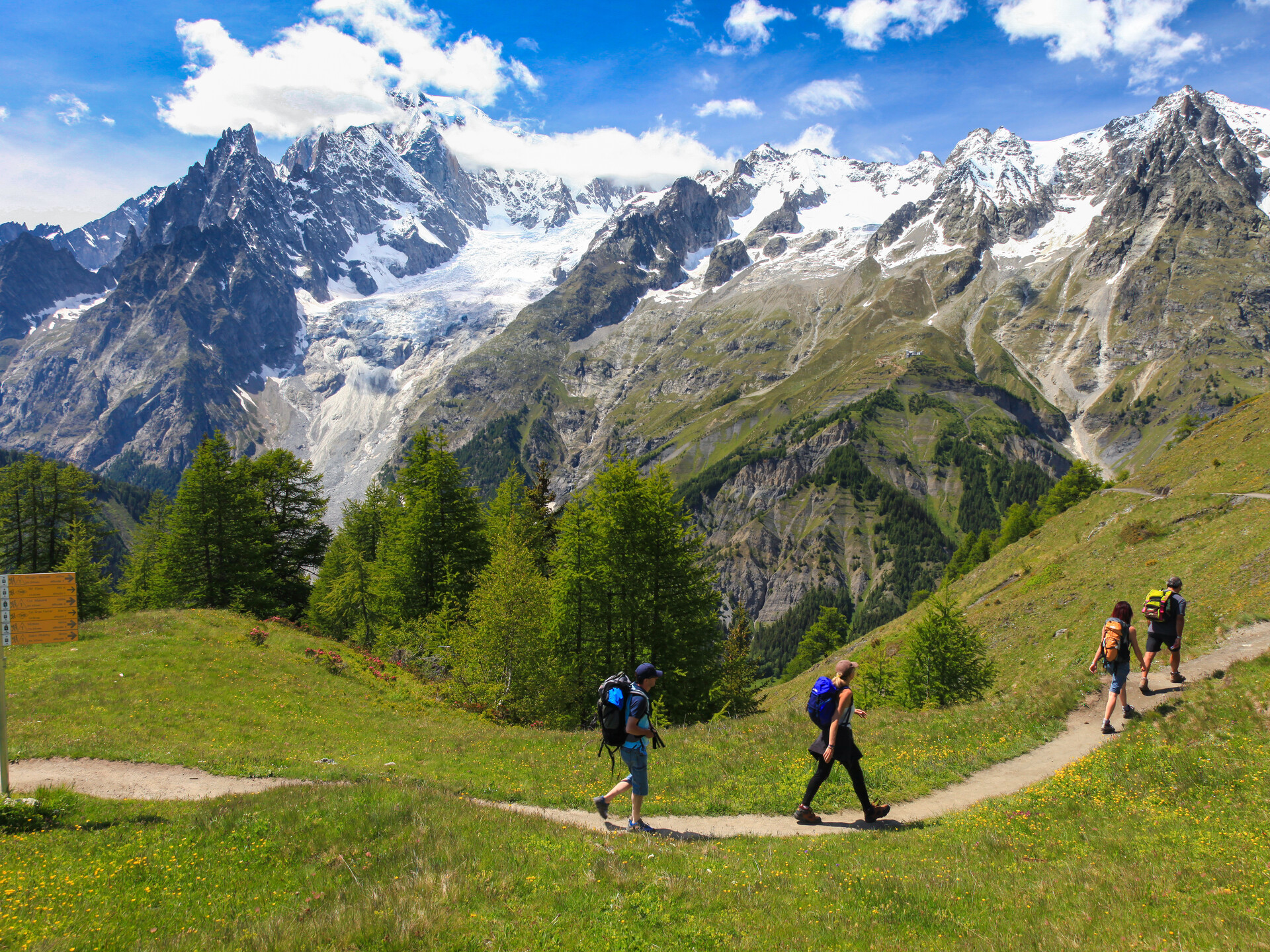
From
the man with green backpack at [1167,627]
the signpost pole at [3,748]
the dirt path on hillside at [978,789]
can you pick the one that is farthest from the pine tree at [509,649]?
the man with green backpack at [1167,627]

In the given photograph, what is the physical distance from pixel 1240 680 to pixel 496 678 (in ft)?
94.3

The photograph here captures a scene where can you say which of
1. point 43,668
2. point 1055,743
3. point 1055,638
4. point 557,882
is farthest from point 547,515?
point 557,882

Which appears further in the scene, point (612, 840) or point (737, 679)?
point (737, 679)

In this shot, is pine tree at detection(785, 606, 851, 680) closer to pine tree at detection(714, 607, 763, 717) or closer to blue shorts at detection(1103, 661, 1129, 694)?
pine tree at detection(714, 607, 763, 717)

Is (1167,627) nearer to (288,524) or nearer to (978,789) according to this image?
(978,789)

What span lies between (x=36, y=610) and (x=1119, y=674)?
2666cm

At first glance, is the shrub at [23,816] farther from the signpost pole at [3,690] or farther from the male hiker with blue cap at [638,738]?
the male hiker with blue cap at [638,738]

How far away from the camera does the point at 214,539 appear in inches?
1759

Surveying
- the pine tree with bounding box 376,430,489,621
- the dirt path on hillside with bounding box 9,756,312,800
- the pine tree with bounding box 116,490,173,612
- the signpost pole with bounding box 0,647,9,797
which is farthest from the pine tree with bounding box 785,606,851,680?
the signpost pole with bounding box 0,647,9,797

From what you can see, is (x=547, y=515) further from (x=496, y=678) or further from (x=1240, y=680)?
(x=1240, y=680)

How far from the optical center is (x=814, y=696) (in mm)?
13219

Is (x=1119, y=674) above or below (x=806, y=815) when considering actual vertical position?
above

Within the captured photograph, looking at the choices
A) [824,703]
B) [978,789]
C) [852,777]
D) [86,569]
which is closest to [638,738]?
[824,703]

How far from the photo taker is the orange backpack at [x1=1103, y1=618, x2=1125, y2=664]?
16484mm
